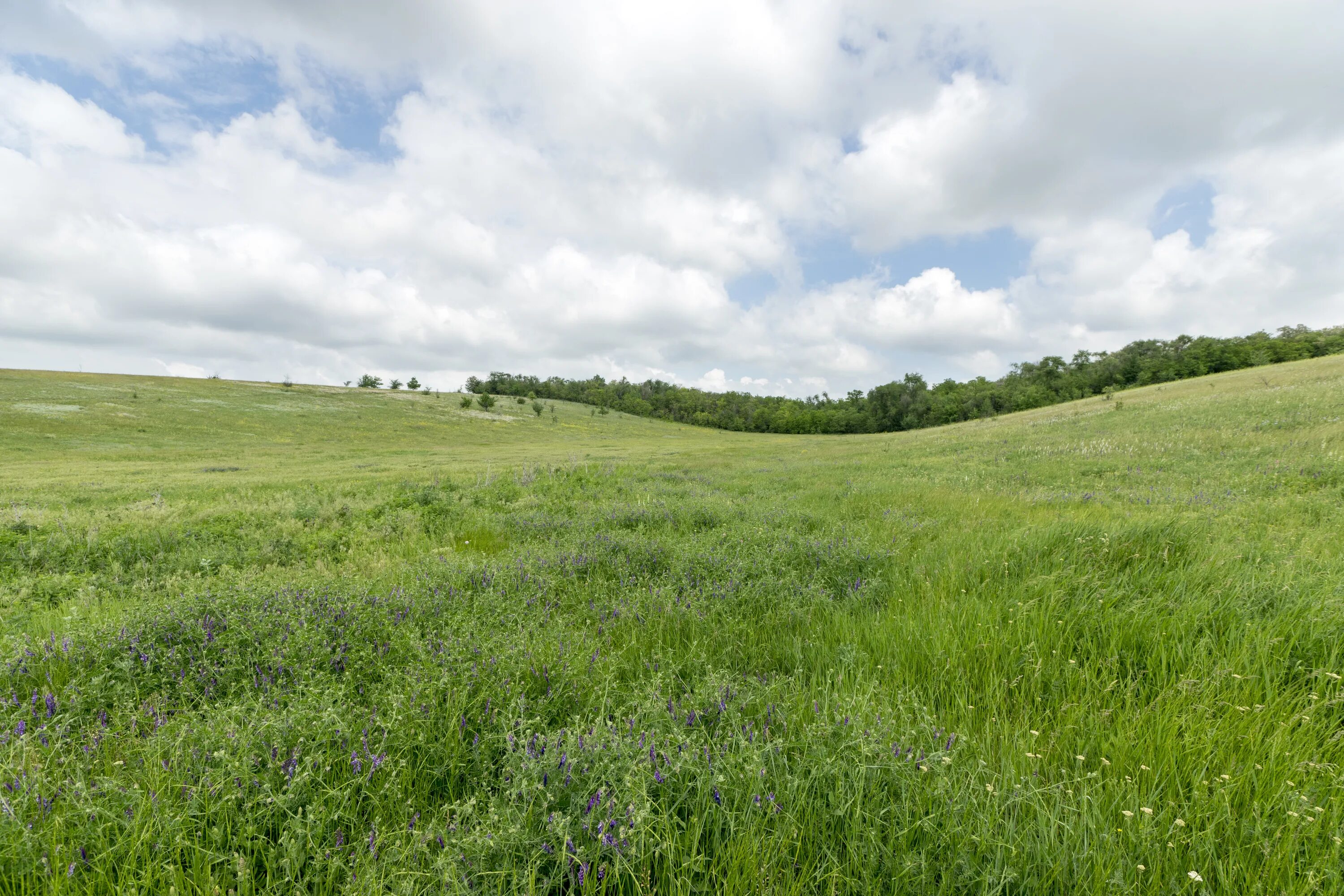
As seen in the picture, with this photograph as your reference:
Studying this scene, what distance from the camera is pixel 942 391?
14375 centimetres

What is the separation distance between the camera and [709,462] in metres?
27.1

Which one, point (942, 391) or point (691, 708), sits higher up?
point (942, 391)

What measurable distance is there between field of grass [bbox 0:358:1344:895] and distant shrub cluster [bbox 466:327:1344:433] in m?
75.0

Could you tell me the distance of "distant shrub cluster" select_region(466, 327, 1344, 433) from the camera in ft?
312

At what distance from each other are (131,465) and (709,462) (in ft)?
117

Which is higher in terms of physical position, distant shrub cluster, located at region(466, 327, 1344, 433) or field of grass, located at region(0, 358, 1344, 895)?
distant shrub cluster, located at region(466, 327, 1344, 433)

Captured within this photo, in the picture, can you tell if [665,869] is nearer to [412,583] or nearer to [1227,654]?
[1227,654]

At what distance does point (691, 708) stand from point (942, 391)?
16351cm

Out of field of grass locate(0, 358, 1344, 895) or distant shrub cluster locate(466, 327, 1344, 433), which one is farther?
distant shrub cluster locate(466, 327, 1344, 433)

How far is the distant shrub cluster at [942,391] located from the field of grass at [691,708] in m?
75.0

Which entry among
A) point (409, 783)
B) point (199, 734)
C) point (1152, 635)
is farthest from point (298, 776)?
point (1152, 635)

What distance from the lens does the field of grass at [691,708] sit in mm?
1720

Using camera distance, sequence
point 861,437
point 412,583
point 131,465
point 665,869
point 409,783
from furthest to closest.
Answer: point 861,437 < point 131,465 < point 412,583 < point 409,783 < point 665,869

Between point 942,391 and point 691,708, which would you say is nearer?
point 691,708
